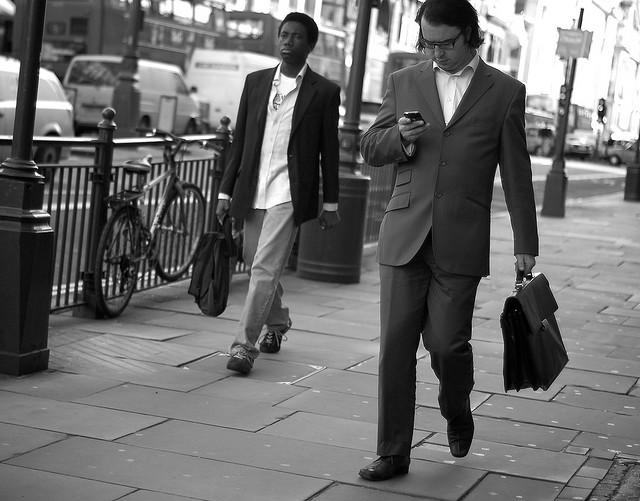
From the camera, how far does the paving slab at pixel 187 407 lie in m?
5.26

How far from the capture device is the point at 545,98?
6988cm

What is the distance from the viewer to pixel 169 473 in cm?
441

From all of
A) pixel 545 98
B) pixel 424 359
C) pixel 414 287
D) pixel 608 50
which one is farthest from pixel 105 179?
pixel 608 50

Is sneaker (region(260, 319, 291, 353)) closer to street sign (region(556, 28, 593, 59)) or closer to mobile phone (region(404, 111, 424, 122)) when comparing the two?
mobile phone (region(404, 111, 424, 122))

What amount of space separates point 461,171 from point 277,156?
83.7 inches

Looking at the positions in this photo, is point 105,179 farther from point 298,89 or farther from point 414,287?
point 414,287

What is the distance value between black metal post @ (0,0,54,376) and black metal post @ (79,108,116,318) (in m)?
1.54

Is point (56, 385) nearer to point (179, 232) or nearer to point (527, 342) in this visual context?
point (527, 342)

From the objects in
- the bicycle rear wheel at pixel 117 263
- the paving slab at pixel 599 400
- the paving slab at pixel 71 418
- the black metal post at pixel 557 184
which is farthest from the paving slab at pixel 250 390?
the black metal post at pixel 557 184

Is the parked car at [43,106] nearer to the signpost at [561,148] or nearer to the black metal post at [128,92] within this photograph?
the black metal post at [128,92]

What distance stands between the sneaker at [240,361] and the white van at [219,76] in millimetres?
28735

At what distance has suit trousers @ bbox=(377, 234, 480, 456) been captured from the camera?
4.47 m

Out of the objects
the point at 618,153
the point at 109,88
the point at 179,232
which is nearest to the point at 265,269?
the point at 179,232

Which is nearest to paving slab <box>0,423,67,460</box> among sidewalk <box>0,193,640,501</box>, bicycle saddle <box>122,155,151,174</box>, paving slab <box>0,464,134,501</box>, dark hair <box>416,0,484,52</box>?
sidewalk <box>0,193,640,501</box>
